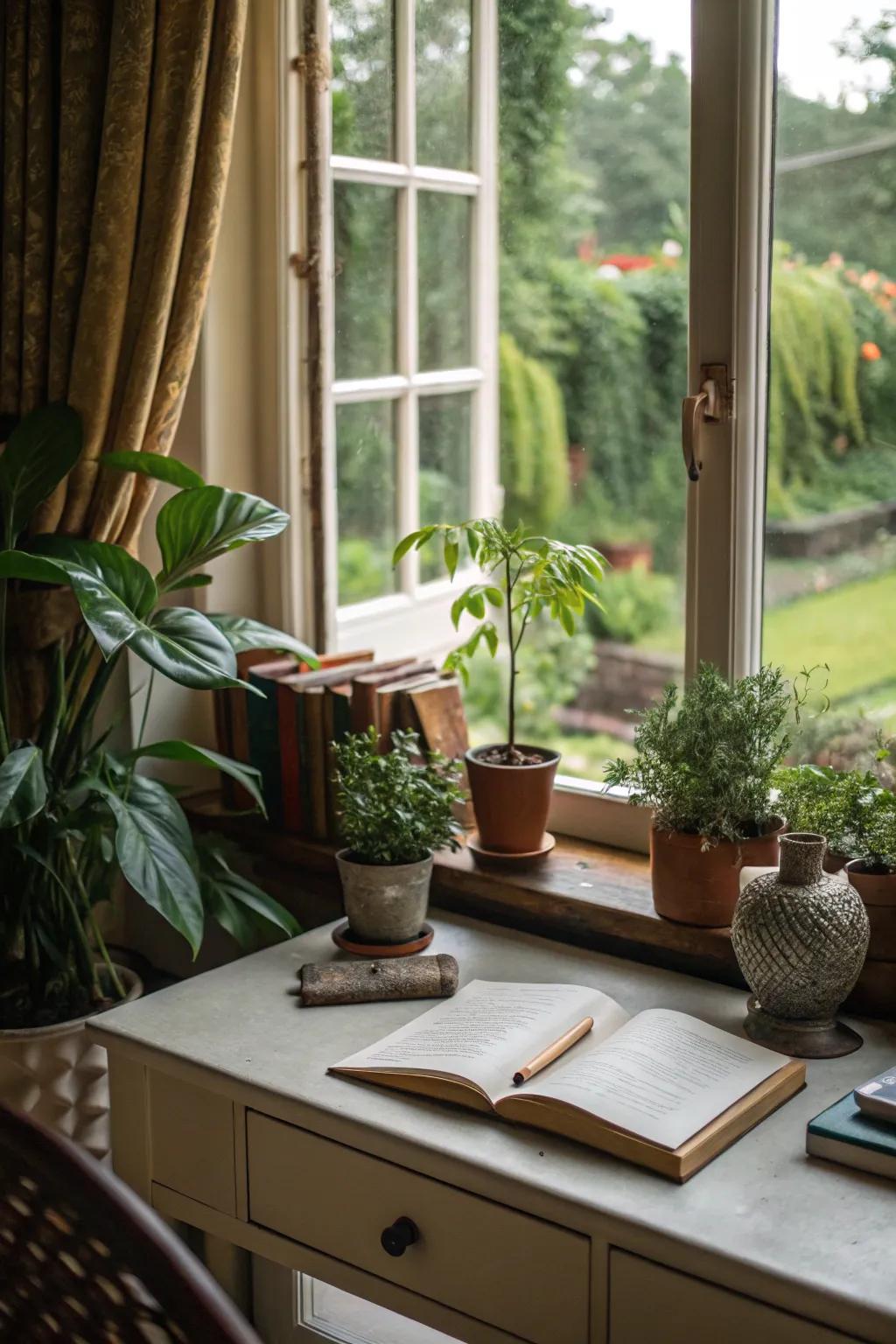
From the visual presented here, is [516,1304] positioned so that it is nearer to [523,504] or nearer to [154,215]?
[154,215]

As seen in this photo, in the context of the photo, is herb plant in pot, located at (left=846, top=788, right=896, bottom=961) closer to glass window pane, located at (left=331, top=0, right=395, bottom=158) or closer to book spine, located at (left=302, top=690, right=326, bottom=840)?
book spine, located at (left=302, top=690, right=326, bottom=840)

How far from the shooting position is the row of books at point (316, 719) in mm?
1985

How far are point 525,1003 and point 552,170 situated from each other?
3.29m

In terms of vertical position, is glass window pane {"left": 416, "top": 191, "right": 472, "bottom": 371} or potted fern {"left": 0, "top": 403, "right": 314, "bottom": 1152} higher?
glass window pane {"left": 416, "top": 191, "right": 472, "bottom": 371}

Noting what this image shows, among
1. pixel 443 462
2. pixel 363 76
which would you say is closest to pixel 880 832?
pixel 443 462

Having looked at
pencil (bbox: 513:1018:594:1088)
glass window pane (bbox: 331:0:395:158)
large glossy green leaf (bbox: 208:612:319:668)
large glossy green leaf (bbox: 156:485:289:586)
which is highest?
glass window pane (bbox: 331:0:395:158)

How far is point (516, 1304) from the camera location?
1272 mm

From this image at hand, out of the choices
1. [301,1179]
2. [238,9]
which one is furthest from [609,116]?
[301,1179]

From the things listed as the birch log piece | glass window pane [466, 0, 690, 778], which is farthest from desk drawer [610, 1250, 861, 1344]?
glass window pane [466, 0, 690, 778]

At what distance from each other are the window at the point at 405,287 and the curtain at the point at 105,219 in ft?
1.08

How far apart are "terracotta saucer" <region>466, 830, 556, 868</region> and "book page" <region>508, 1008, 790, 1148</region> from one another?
42 centimetres

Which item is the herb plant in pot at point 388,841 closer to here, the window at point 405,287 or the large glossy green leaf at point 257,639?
the large glossy green leaf at point 257,639

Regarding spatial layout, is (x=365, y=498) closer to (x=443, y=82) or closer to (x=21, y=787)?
(x=443, y=82)

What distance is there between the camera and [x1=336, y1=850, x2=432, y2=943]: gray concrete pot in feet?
5.64
